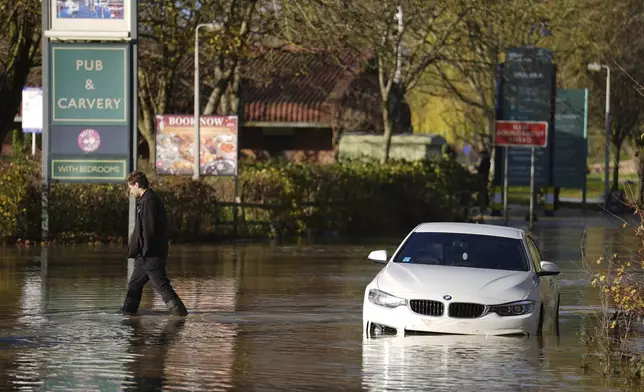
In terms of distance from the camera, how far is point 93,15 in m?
23.5

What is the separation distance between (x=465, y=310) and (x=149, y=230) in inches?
165

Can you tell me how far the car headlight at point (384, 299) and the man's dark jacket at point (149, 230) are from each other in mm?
3241

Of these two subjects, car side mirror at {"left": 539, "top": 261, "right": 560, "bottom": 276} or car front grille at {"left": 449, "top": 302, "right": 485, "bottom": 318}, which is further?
car side mirror at {"left": 539, "top": 261, "right": 560, "bottom": 276}

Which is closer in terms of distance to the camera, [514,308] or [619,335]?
[514,308]

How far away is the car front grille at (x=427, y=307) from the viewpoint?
1485cm

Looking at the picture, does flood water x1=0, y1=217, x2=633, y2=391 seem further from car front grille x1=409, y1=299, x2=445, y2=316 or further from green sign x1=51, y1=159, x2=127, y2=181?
green sign x1=51, y1=159, x2=127, y2=181

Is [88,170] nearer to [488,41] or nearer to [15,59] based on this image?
[15,59]

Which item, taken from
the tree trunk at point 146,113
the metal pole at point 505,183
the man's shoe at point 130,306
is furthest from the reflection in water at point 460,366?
the tree trunk at point 146,113

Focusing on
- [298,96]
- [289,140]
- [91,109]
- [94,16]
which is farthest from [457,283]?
[289,140]

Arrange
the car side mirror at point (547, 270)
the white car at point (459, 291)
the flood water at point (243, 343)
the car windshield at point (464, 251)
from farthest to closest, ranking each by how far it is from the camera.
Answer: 1. the car windshield at point (464, 251)
2. the car side mirror at point (547, 270)
3. the white car at point (459, 291)
4. the flood water at point (243, 343)

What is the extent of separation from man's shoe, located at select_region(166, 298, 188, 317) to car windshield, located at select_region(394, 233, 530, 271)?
9.01ft

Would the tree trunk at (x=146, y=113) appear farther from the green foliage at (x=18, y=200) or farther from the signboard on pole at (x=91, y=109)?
the signboard on pole at (x=91, y=109)

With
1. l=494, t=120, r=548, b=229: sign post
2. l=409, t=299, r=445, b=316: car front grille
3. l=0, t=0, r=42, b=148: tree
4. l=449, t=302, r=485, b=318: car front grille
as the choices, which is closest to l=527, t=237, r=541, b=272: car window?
l=449, t=302, r=485, b=318: car front grille

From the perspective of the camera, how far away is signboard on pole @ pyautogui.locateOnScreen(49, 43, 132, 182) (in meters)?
25.3
